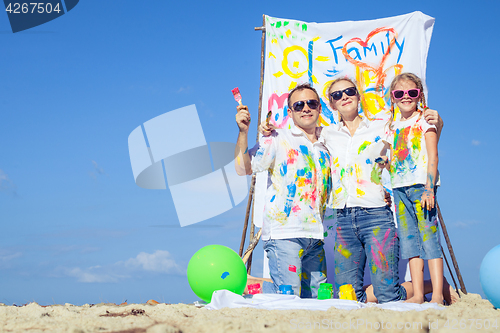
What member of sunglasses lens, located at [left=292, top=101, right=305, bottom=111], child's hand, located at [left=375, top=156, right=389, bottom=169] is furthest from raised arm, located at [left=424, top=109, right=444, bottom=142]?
sunglasses lens, located at [left=292, top=101, right=305, bottom=111]

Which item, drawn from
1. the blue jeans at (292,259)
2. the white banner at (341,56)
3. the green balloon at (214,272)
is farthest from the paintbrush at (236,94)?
the white banner at (341,56)

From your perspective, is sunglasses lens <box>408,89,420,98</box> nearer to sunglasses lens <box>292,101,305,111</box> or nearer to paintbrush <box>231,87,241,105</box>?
Answer: sunglasses lens <box>292,101,305,111</box>

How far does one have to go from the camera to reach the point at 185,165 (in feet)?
15.5

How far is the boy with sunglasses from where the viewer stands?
139 inches

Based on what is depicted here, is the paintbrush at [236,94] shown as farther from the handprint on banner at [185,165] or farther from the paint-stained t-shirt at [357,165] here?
the handprint on banner at [185,165]

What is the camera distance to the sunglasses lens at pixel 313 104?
3752 mm

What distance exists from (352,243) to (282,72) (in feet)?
9.71

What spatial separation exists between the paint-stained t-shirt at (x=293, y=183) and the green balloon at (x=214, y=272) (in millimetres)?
394

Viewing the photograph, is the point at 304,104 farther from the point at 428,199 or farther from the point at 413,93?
the point at 428,199

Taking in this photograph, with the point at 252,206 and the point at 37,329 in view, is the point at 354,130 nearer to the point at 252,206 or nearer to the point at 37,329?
the point at 252,206

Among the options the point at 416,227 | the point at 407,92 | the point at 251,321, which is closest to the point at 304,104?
the point at 407,92

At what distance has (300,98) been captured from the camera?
381 cm

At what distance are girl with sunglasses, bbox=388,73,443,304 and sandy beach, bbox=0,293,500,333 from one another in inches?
31.1

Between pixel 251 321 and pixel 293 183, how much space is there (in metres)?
1.40
